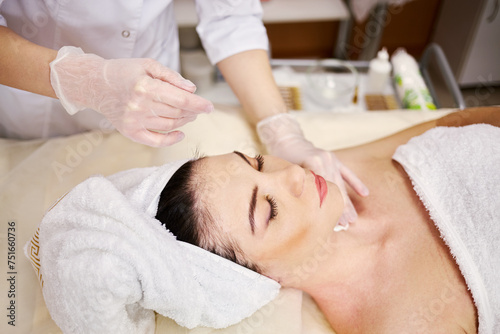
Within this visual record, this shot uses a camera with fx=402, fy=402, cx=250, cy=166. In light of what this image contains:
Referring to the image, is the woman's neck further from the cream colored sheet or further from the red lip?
the red lip

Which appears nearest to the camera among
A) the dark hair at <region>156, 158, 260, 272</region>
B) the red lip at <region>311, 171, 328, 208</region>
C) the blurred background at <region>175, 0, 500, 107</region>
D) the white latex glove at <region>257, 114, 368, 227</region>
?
the dark hair at <region>156, 158, 260, 272</region>

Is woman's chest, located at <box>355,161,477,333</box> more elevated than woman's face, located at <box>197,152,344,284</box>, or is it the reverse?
woman's face, located at <box>197,152,344,284</box>

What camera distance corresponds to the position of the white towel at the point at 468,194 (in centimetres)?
98

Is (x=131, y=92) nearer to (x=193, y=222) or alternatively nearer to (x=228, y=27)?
(x=193, y=222)

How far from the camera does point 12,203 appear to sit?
113 cm

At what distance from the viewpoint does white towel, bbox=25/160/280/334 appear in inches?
31.0

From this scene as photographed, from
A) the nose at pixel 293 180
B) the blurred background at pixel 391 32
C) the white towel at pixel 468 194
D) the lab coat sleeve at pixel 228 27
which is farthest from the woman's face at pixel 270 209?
the blurred background at pixel 391 32

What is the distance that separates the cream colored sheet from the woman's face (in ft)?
0.49

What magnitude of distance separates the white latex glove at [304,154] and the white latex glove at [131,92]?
17.9 inches

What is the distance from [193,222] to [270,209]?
7.4 inches

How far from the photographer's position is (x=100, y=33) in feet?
3.55

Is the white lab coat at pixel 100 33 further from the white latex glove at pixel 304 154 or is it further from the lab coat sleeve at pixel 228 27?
the white latex glove at pixel 304 154

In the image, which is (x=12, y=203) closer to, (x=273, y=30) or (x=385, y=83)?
(x=385, y=83)

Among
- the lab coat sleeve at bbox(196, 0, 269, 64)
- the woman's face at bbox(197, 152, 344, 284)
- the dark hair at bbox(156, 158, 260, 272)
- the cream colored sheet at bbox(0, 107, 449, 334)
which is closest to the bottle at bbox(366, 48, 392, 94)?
the cream colored sheet at bbox(0, 107, 449, 334)
